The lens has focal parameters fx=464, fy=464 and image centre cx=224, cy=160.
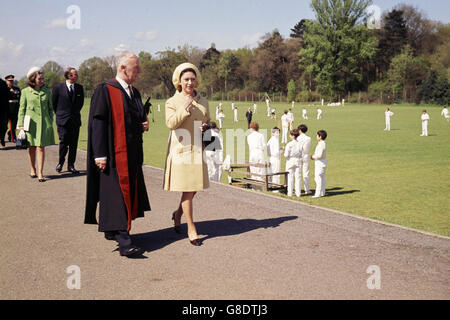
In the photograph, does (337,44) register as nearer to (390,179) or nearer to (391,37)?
(391,37)

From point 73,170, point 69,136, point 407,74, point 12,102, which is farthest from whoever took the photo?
point 407,74

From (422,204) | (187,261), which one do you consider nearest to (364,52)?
(422,204)

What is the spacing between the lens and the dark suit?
33.7 feet

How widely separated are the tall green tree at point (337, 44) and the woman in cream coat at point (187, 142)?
8325cm

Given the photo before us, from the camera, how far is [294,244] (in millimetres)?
5344

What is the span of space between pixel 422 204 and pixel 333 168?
5.54 metres

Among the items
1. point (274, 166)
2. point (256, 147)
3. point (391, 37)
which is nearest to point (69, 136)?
point (256, 147)

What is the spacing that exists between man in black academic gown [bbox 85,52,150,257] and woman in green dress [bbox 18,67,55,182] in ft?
17.0

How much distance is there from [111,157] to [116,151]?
0.28 feet

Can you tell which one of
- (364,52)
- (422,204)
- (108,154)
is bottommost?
(422,204)

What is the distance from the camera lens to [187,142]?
Answer: 526cm

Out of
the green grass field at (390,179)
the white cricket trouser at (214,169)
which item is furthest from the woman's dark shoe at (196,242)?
→ the white cricket trouser at (214,169)

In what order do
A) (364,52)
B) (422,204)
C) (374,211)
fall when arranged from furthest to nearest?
(364,52)
(422,204)
(374,211)
